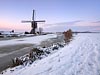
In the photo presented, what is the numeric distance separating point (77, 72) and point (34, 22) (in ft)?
223

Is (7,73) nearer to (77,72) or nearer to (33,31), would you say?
(77,72)

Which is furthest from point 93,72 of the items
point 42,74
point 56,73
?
point 42,74

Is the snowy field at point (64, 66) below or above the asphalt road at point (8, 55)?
above

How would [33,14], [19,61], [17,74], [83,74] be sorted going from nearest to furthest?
[83,74] → [17,74] → [19,61] → [33,14]

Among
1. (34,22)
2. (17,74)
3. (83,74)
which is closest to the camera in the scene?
(83,74)

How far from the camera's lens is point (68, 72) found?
26.1ft

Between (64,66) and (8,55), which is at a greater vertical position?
(64,66)

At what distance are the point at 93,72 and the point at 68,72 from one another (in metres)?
1.08

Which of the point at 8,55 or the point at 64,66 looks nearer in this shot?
the point at 64,66

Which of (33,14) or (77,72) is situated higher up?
(33,14)

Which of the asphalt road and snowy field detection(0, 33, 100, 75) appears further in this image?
the asphalt road

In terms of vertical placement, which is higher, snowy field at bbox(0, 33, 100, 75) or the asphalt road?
snowy field at bbox(0, 33, 100, 75)

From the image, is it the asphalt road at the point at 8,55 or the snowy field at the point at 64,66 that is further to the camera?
the asphalt road at the point at 8,55

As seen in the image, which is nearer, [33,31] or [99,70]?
[99,70]
